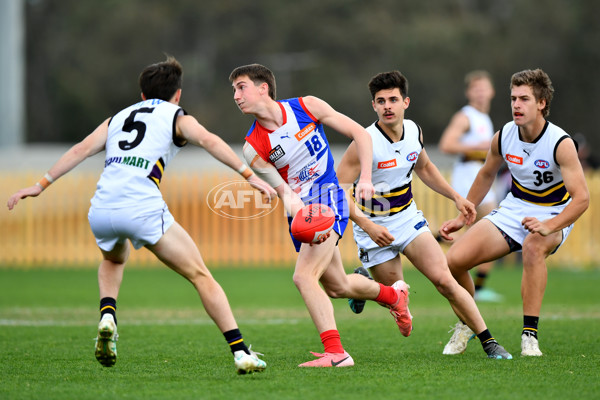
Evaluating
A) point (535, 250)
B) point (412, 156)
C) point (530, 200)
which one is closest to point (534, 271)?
point (535, 250)

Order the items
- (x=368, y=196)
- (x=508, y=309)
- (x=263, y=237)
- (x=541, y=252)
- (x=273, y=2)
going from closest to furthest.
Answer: (x=368, y=196) → (x=541, y=252) → (x=508, y=309) → (x=263, y=237) → (x=273, y=2)

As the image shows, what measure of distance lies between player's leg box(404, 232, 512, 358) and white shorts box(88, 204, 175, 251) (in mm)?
2079

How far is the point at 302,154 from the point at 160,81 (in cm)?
121

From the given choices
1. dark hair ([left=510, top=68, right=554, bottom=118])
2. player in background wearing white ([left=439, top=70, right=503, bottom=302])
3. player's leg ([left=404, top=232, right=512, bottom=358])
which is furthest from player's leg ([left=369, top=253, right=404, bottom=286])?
player in background wearing white ([left=439, top=70, right=503, bottom=302])

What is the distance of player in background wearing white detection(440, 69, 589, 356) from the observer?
6828 mm

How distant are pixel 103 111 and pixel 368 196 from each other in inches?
1849

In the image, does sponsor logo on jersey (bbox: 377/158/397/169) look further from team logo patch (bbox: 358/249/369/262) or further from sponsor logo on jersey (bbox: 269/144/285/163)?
sponsor logo on jersey (bbox: 269/144/285/163)

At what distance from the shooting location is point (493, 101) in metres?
41.6

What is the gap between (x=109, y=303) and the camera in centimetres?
631

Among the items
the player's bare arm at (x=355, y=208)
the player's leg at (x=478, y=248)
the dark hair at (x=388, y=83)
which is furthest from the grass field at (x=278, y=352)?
the dark hair at (x=388, y=83)

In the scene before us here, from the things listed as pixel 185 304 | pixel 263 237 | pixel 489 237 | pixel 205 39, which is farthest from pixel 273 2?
pixel 489 237

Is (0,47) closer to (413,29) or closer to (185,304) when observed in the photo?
(185,304)

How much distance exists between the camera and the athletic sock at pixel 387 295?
7.02 metres

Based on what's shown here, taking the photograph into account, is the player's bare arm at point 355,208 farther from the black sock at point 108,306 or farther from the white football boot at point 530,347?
the black sock at point 108,306
